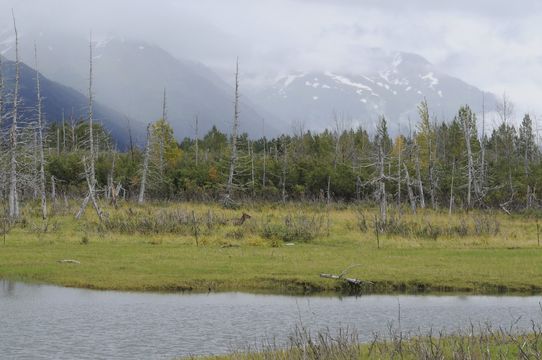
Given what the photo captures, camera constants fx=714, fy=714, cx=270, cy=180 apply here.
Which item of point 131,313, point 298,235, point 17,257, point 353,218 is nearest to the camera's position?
point 131,313

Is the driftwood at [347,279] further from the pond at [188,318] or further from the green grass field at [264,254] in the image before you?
the pond at [188,318]

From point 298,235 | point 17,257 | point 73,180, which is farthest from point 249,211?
point 73,180

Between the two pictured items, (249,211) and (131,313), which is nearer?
(131,313)

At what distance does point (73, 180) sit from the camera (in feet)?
294

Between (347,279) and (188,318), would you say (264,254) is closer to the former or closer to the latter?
(347,279)

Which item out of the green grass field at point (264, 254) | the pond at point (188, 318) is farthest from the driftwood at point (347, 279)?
the pond at point (188, 318)

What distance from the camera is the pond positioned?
1802 centimetres

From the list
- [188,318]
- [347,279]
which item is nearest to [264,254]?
[347,279]

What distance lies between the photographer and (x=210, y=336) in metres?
19.3

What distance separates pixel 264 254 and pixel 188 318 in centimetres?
1456

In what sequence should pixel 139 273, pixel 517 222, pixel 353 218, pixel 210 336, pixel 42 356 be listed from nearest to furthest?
pixel 42 356 < pixel 210 336 < pixel 139 273 < pixel 353 218 < pixel 517 222

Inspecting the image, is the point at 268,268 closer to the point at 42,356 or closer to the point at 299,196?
the point at 42,356

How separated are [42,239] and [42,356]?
24.8 metres

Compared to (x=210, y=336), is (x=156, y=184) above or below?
above
